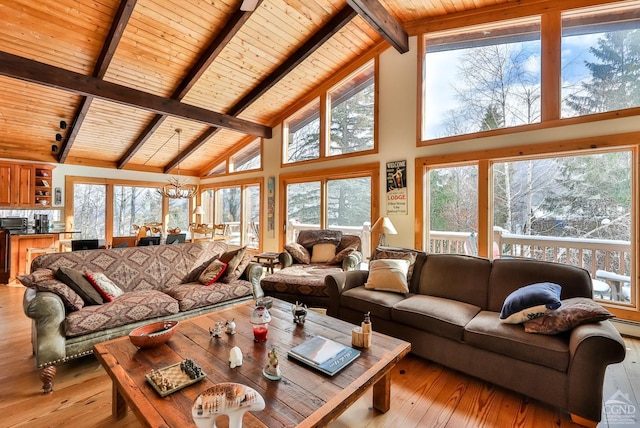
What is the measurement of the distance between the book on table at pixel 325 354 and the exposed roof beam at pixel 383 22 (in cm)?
377

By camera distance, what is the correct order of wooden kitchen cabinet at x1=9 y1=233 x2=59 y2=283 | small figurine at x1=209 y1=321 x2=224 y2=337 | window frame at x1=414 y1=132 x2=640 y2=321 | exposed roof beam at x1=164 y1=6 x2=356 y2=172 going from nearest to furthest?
small figurine at x1=209 y1=321 x2=224 y2=337, window frame at x1=414 y1=132 x2=640 y2=321, exposed roof beam at x1=164 y1=6 x2=356 y2=172, wooden kitchen cabinet at x1=9 y1=233 x2=59 y2=283

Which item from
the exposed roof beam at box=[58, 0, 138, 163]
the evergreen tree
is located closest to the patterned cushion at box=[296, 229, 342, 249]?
the evergreen tree

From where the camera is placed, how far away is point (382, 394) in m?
1.93

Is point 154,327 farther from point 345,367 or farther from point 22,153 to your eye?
point 22,153

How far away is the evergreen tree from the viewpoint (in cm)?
315

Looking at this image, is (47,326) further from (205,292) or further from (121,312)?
(205,292)

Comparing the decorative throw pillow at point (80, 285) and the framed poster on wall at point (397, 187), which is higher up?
the framed poster on wall at point (397, 187)

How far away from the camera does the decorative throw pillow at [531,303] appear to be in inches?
80.0

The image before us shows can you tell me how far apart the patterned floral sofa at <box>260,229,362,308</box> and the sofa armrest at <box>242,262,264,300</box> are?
15cm

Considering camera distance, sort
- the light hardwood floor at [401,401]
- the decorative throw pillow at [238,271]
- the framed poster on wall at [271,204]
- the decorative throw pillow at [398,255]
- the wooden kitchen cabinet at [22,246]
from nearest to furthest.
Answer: the light hardwood floor at [401,401] < the decorative throw pillow at [398,255] < the decorative throw pillow at [238,271] < the wooden kitchen cabinet at [22,246] < the framed poster on wall at [271,204]

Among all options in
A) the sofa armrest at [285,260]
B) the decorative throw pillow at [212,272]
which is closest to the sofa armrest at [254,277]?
the decorative throw pillow at [212,272]

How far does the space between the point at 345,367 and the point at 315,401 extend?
32cm

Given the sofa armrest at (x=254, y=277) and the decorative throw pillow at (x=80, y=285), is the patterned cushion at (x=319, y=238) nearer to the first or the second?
the sofa armrest at (x=254, y=277)

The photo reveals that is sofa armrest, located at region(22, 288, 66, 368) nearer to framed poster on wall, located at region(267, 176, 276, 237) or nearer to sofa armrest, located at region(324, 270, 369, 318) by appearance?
sofa armrest, located at region(324, 270, 369, 318)
